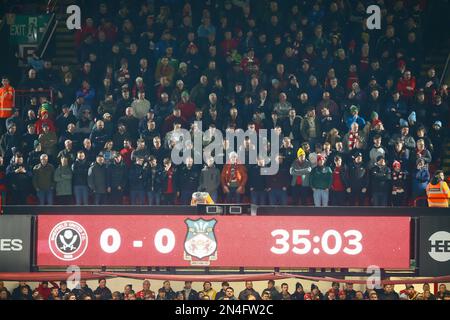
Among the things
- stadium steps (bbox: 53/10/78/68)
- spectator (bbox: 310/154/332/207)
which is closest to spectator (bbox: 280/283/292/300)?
spectator (bbox: 310/154/332/207)

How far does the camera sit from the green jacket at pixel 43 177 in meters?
25.9

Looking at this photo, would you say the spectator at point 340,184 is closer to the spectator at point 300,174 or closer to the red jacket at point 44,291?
the spectator at point 300,174

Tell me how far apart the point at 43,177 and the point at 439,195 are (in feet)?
27.2

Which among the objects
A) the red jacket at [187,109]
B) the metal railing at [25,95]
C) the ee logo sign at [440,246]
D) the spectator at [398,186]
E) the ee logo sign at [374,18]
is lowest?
the ee logo sign at [440,246]

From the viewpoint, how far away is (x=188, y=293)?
23.4 m

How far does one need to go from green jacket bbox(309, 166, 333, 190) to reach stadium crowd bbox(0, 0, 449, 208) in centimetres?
2

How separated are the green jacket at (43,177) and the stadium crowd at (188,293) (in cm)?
304

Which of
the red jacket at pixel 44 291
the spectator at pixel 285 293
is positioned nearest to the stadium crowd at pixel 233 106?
the spectator at pixel 285 293

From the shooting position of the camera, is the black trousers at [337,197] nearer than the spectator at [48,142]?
Yes

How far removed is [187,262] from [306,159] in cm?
415

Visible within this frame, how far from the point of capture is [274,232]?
22.9 meters

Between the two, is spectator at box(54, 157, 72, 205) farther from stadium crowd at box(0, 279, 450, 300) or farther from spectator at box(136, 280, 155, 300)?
spectator at box(136, 280, 155, 300)

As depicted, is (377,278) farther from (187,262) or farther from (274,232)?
(187,262)
